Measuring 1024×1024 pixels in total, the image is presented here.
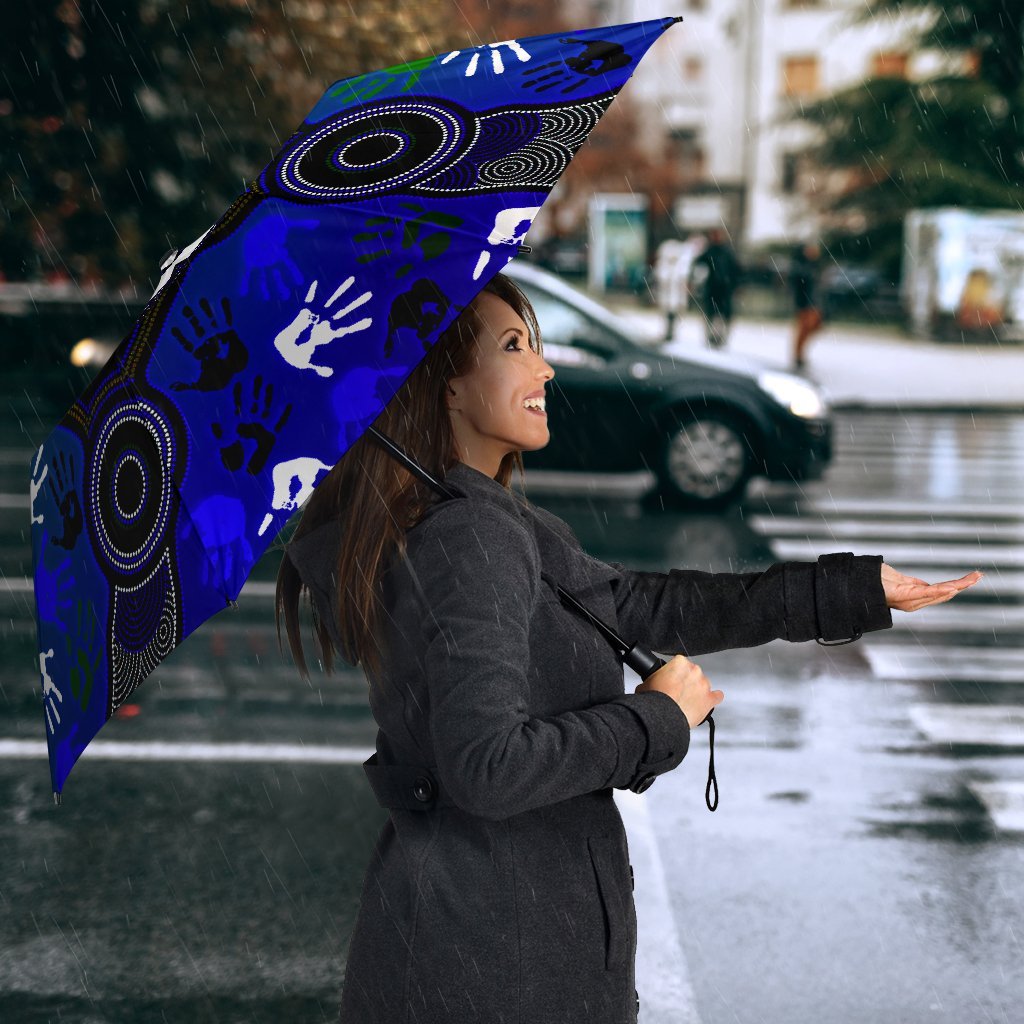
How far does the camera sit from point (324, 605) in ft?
7.25

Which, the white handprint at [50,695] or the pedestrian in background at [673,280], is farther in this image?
the pedestrian in background at [673,280]

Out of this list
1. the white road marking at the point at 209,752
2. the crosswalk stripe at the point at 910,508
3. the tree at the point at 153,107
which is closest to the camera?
the white road marking at the point at 209,752

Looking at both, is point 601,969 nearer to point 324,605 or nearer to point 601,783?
point 601,783

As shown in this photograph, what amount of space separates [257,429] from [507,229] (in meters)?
0.44

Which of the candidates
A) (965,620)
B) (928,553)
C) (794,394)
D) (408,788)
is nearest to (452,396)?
(408,788)

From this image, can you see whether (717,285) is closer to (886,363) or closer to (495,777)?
(886,363)

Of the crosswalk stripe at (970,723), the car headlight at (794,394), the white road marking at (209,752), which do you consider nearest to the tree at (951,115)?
the car headlight at (794,394)

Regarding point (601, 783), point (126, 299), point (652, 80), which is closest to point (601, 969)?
point (601, 783)

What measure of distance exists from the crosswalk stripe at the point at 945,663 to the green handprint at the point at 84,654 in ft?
17.3

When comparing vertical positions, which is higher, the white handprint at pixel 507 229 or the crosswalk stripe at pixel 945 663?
the white handprint at pixel 507 229

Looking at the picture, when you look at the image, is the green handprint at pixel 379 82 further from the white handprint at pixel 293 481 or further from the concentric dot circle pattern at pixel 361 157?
the white handprint at pixel 293 481

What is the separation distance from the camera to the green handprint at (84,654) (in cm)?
233

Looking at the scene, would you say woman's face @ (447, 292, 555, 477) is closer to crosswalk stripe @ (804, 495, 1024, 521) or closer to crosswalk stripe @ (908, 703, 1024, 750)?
crosswalk stripe @ (908, 703, 1024, 750)

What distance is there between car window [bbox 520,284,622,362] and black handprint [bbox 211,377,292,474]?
922 cm
